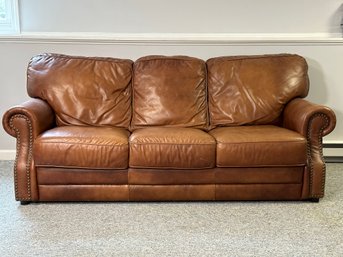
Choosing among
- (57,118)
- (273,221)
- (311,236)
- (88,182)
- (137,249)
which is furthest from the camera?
(57,118)

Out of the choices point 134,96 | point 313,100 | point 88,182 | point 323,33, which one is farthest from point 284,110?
point 88,182

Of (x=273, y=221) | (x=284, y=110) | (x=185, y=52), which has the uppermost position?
(x=185, y=52)

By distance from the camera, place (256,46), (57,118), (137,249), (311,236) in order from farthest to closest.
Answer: (256,46)
(57,118)
(311,236)
(137,249)

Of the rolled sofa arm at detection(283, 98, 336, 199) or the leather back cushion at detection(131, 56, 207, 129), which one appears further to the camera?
the leather back cushion at detection(131, 56, 207, 129)

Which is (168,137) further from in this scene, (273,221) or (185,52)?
(185,52)

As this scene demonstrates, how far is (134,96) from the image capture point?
3041 millimetres

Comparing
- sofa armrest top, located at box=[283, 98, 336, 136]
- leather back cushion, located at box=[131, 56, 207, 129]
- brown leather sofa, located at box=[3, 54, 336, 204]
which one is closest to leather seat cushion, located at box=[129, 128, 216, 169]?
brown leather sofa, located at box=[3, 54, 336, 204]

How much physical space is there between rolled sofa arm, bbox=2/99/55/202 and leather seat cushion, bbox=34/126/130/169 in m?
0.07

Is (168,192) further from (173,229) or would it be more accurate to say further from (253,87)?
(253,87)

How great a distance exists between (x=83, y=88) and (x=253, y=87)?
1310 mm

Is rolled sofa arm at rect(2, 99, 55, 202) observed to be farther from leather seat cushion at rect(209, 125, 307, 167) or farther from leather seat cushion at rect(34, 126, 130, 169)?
leather seat cushion at rect(209, 125, 307, 167)

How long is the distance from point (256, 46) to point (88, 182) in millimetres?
1864

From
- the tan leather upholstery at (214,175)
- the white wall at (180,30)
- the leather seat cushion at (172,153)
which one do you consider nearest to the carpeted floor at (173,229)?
the tan leather upholstery at (214,175)

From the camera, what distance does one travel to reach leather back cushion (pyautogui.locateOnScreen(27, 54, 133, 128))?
293 centimetres
